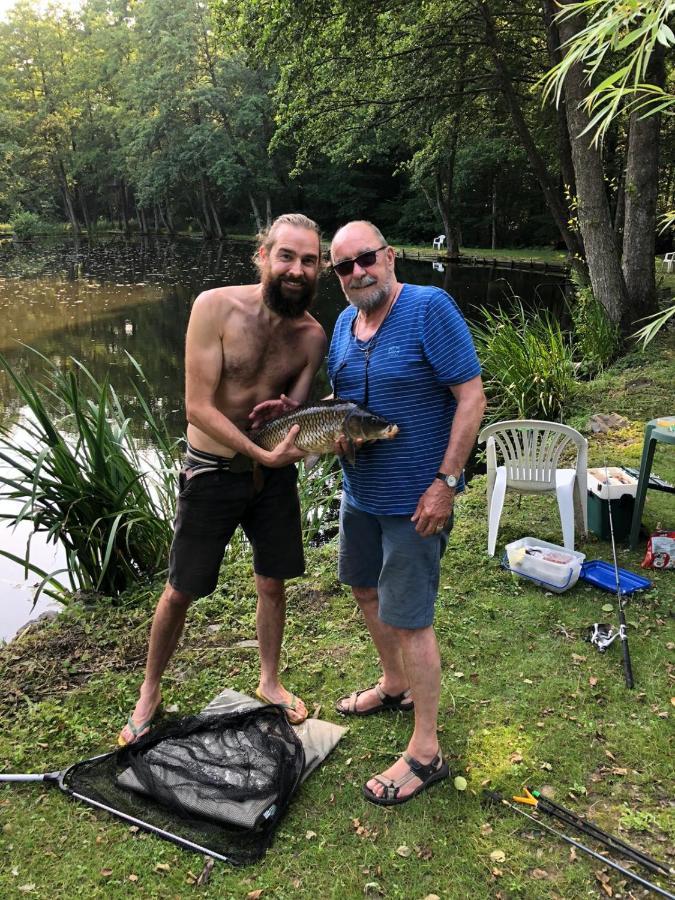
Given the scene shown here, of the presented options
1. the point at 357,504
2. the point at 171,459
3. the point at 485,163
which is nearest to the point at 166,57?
the point at 485,163

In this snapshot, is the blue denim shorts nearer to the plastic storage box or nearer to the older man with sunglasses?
the older man with sunglasses

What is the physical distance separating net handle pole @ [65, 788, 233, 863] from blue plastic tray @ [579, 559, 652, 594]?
2.58 meters

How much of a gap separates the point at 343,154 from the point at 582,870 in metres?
16.9

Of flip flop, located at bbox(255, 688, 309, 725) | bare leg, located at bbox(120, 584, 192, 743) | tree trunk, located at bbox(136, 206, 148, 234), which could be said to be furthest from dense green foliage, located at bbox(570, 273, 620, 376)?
tree trunk, located at bbox(136, 206, 148, 234)

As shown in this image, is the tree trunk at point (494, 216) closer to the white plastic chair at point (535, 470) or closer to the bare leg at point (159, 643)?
the white plastic chair at point (535, 470)

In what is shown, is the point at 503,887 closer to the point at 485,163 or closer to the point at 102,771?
the point at 102,771

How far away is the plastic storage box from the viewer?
3.78 metres

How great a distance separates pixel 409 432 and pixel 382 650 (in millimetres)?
1069

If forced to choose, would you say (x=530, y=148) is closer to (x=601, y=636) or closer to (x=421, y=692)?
(x=601, y=636)

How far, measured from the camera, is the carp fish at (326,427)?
222cm

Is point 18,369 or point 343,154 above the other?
point 343,154

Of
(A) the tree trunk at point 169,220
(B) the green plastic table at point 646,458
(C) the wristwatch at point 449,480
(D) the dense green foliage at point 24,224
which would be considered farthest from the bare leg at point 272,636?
(A) the tree trunk at point 169,220

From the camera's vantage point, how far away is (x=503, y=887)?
6.73 feet

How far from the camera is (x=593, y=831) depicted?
2.19 metres
